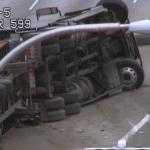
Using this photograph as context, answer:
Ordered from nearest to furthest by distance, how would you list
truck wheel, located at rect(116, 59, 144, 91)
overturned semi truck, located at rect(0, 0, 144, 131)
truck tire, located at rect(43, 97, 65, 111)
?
overturned semi truck, located at rect(0, 0, 144, 131)
truck tire, located at rect(43, 97, 65, 111)
truck wheel, located at rect(116, 59, 144, 91)

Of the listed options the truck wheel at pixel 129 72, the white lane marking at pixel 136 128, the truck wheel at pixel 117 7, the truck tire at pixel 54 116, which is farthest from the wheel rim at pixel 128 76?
the truck tire at pixel 54 116

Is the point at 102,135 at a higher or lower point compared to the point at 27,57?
lower

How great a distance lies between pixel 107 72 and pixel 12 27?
155cm

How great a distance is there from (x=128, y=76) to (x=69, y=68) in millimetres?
1238

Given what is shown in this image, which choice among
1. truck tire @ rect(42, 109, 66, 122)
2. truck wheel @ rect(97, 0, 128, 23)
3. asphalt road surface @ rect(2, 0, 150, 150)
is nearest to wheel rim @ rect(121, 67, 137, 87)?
asphalt road surface @ rect(2, 0, 150, 150)

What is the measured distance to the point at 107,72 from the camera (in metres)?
8.97

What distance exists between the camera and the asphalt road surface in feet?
22.1

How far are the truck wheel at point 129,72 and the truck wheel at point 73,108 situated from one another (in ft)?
4.52

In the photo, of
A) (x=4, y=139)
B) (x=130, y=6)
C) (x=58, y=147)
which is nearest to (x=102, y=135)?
(x=58, y=147)

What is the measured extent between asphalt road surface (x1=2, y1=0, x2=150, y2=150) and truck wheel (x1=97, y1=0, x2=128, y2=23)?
1.17 meters

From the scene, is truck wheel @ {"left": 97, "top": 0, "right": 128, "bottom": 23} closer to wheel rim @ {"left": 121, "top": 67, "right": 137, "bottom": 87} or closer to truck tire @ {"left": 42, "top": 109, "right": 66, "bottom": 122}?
wheel rim @ {"left": 121, "top": 67, "right": 137, "bottom": 87}

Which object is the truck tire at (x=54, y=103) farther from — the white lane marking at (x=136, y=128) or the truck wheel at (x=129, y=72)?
the truck wheel at (x=129, y=72)

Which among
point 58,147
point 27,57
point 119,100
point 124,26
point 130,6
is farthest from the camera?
point 130,6

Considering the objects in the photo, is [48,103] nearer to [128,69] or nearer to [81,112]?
[81,112]
